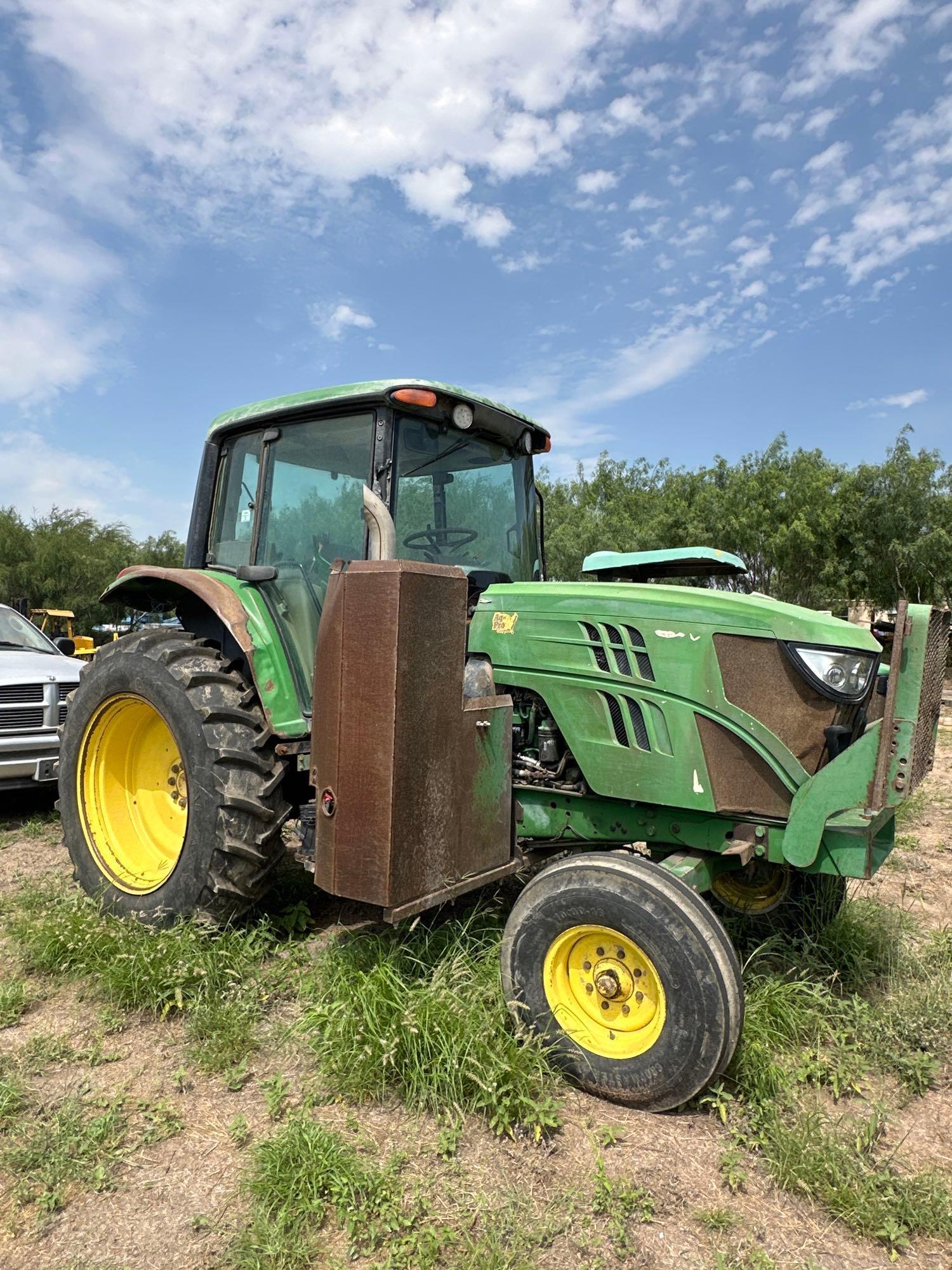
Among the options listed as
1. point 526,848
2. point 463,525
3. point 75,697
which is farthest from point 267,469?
point 526,848

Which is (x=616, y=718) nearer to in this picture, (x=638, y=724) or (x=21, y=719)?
(x=638, y=724)

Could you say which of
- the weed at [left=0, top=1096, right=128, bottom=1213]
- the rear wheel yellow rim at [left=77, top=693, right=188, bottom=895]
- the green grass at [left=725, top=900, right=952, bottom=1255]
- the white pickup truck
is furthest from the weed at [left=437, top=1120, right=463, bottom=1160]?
the white pickup truck

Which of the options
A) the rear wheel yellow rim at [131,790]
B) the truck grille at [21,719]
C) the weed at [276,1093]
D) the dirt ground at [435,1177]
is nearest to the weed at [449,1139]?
the dirt ground at [435,1177]

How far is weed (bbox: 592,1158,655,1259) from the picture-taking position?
206cm

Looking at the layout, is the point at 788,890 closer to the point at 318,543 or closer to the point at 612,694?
the point at 612,694

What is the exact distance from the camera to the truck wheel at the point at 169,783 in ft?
10.9

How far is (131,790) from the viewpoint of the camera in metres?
4.11

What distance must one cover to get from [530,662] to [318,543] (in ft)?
3.80

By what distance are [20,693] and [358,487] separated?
362 cm

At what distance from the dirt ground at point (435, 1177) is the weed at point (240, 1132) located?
14 mm

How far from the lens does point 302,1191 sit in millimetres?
2133

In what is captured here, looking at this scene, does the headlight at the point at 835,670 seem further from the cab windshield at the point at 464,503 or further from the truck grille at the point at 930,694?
the cab windshield at the point at 464,503

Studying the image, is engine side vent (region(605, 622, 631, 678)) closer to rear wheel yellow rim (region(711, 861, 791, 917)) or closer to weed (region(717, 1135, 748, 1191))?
rear wheel yellow rim (region(711, 861, 791, 917))

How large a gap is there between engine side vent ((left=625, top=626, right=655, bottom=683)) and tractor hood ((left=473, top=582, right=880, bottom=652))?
1.7 inches
